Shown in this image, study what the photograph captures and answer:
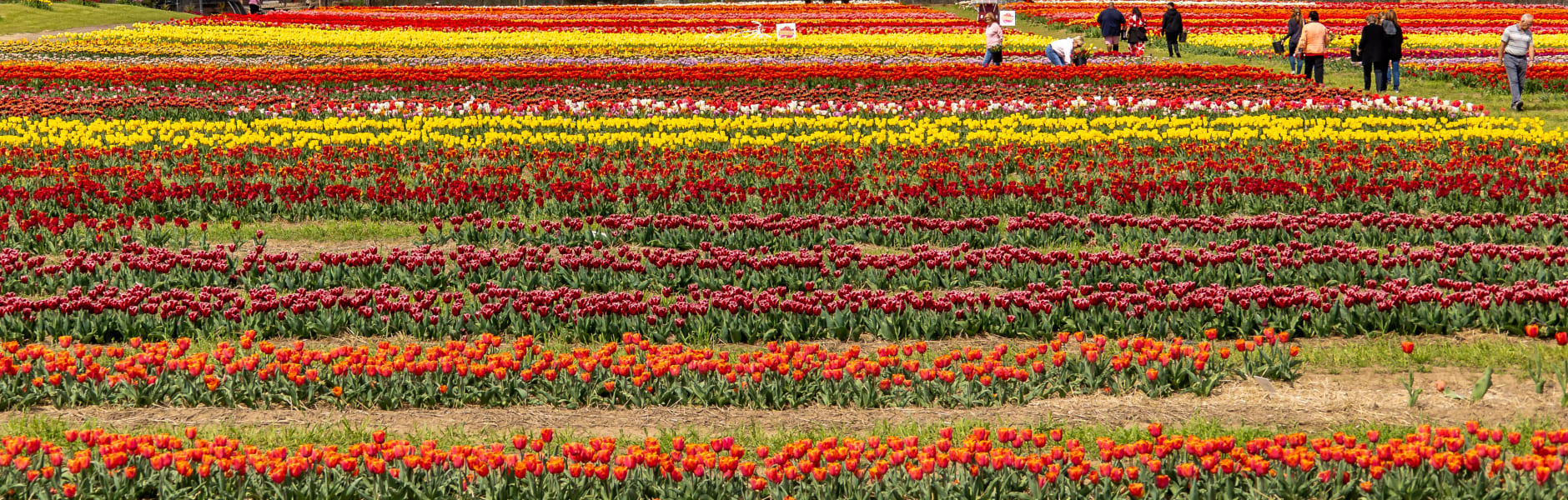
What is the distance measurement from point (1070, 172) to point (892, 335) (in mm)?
5914

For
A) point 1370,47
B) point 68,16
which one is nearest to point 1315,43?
point 1370,47

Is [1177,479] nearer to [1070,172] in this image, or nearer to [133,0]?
[1070,172]

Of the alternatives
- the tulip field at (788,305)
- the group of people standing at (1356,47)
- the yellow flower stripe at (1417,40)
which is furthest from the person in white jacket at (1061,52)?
the yellow flower stripe at (1417,40)

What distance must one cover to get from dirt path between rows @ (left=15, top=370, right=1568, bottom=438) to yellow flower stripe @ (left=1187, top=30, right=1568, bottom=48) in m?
29.8

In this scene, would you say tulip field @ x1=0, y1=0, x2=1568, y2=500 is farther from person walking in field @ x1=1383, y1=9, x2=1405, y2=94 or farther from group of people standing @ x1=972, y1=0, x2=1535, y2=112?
person walking in field @ x1=1383, y1=9, x2=1405, y2=94

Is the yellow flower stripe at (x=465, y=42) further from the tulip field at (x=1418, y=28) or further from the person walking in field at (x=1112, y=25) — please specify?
the tulip field at (x=1418, y=28)

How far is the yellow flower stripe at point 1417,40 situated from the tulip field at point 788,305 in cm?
1868

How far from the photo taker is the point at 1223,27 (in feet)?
138

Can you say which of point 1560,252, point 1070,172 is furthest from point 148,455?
point 1070,172

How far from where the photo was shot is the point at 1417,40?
37000 mm

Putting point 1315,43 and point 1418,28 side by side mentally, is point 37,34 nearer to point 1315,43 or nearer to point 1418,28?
point 1315,43

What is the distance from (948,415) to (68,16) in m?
50.6

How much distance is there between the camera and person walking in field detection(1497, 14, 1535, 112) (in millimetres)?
19297

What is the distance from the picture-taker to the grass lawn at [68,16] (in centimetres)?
4378
